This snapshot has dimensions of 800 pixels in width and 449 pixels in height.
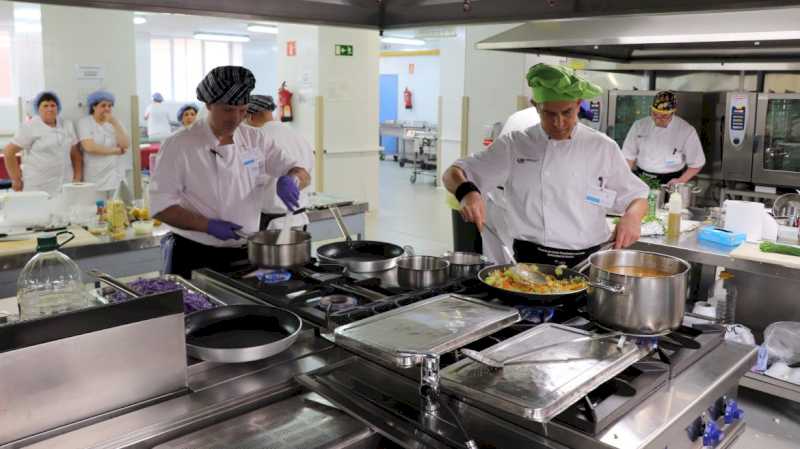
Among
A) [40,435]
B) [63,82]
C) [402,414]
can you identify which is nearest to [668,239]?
[402,414]

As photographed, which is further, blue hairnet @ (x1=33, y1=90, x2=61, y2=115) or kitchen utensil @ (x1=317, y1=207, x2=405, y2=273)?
blue hairnet @ (x1=33, y1=90, x2=61, y2=115)

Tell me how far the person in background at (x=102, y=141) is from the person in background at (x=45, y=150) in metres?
0.09

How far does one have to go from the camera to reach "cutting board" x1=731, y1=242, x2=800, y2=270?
3.01 meters

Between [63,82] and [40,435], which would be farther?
[63,82]

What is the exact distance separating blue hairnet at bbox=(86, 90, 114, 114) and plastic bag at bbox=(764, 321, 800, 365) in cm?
510

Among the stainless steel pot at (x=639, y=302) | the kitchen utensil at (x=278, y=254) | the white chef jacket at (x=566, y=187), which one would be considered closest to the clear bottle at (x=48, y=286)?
the kitchen utensil at (x=278, y=254)

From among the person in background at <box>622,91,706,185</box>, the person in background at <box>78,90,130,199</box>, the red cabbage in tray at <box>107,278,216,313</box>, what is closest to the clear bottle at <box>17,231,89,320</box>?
the red cabbage in tray at <box>107,278,216,313</box>

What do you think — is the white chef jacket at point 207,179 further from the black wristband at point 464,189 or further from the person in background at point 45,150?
the person in background at point 45,150

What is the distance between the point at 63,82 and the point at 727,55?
17.9 feet

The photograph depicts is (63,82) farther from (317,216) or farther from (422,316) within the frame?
(422,316)

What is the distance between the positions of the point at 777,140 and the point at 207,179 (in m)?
4.70

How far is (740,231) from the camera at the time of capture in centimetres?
349

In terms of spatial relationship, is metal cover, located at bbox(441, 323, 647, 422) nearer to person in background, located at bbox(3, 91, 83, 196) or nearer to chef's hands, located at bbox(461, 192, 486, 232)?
chef's hands, located at bbox(461, 192, 486, 232)

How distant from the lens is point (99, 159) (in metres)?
5.50
